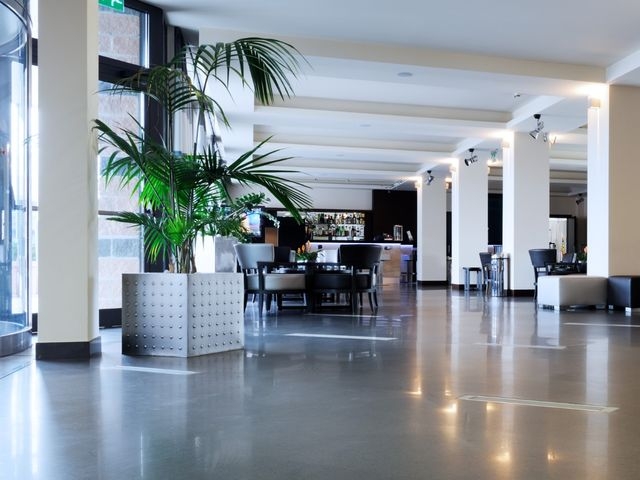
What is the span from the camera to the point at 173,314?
14.6 feet

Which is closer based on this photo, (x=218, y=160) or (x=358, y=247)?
(x=218, y=160)

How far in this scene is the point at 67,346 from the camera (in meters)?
4.39

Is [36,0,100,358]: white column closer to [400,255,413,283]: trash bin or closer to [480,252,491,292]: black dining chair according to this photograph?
[480,252,491,292]: black dining chair

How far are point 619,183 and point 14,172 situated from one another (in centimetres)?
833

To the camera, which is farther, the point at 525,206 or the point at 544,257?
the point at 525,206

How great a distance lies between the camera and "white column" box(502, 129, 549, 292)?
12219 mm

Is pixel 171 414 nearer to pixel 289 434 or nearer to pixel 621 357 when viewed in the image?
pixel 289 434

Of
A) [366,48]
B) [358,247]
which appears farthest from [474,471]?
[366,48]

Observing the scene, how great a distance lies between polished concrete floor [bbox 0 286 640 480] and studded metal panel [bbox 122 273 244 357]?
0.58 feet

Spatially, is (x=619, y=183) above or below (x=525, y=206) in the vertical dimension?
above

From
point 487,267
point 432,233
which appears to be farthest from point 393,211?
point 487,267

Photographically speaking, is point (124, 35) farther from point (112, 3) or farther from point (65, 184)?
point (65, 184)

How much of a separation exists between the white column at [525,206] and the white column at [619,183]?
114 inches

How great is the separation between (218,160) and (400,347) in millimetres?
2124
